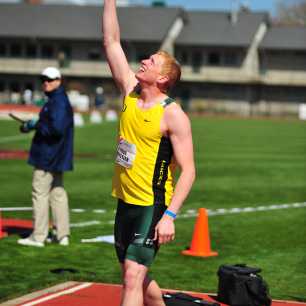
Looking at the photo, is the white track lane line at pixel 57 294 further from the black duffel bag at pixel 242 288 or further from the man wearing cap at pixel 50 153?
the man wearing cap at pixel 50 153

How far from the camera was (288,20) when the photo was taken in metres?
119

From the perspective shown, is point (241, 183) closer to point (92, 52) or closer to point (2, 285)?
point (2, 285)

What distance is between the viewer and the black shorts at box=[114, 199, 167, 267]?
239 inches

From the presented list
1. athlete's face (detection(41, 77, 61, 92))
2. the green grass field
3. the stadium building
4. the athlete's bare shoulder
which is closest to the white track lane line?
the green grass field

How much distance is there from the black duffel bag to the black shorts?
2.04 metres

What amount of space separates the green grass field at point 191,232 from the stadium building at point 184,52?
6096 cm

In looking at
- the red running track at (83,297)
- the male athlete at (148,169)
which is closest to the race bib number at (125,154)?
the male athlete at (148,169)

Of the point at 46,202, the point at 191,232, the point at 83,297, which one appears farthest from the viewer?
the point at 191,232

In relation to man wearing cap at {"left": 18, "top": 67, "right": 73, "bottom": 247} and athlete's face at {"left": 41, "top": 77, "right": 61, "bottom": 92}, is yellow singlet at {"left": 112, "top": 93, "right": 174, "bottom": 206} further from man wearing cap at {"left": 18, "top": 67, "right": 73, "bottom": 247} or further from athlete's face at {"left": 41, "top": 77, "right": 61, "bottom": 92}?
athlete's face at {"left": 41, "top": 77, "right": 61, "bottom": 92}

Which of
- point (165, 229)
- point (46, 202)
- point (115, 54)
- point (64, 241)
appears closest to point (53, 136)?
point (46, 202)

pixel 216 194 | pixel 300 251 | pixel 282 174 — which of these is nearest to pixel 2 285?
pixel 300 251

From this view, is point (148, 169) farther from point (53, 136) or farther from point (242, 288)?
point (53, 136)

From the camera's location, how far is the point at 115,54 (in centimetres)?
653

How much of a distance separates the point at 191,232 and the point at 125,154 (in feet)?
21.2
